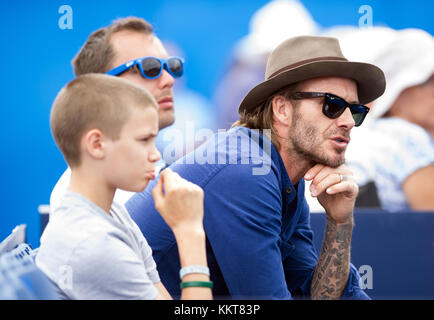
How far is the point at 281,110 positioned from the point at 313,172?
0.31 metres

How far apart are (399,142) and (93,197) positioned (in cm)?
326

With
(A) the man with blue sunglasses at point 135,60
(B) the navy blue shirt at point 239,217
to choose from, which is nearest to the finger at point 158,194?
(B) the navy blue shirt at point 239,217

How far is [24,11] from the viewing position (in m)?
4.43

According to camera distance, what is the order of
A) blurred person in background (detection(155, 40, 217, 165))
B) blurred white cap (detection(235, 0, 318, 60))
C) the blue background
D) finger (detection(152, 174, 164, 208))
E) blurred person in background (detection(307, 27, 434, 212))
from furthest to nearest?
blurred white cap (detection(235, 0, 318, 60))
the blue background
blurred person in background (detection(155, 40, 217, 165))
blurred person in background (detection(307, 27, 434, 212))
finger (detection(152, 174, 164, 208))

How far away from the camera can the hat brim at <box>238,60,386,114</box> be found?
2.15m

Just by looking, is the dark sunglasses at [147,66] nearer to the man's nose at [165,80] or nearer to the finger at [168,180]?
the man's nose at [165,80]

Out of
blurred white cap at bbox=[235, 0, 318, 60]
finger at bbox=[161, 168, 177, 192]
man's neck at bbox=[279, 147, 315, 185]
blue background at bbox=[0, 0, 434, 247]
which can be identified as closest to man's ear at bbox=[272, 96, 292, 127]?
man's neck at bbox=[279, 147, 315, 185]

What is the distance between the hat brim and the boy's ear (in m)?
1.01

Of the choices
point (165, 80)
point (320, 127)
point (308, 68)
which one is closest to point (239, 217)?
point (320, 127)

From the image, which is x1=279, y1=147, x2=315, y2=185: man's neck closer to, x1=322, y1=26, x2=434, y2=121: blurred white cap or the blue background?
x1=322, y1=26, x2=434, y2=121: blurred white cap

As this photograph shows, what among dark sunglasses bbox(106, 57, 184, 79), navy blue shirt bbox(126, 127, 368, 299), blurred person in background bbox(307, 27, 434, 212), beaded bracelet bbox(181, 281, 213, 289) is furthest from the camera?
blurred person in background bbox(307, 27, 434, 212)

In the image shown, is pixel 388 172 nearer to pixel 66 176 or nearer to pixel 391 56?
pixel 391 56

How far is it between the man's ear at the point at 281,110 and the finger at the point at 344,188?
1.13ft
